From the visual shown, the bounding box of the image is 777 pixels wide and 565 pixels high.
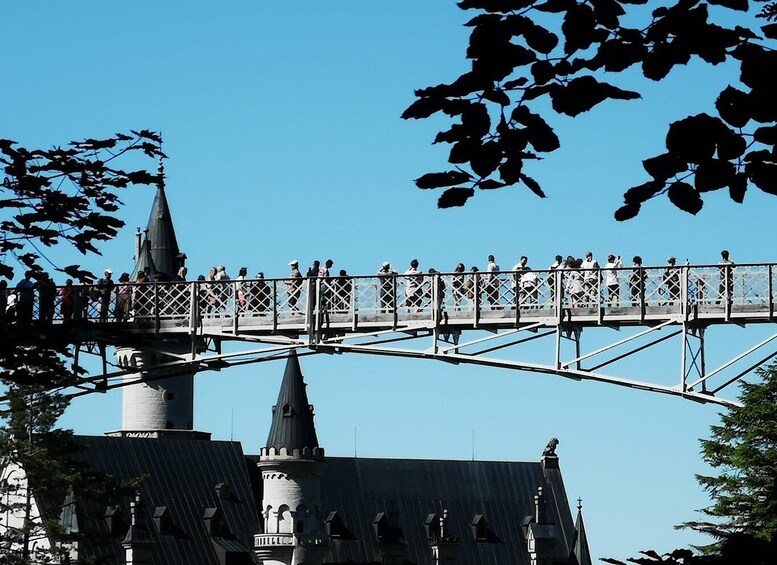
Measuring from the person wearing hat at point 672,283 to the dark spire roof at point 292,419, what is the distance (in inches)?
2230

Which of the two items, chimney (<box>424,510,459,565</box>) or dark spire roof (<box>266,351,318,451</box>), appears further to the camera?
chimney (<box>424,510,459,565</box>)

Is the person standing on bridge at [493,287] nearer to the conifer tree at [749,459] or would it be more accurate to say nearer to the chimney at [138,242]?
the conifer tree at [749,459]

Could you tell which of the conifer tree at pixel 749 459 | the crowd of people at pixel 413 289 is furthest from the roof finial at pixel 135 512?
the crowd of people at pixel 413 289

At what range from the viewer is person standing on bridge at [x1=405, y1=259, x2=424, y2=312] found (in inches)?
1355

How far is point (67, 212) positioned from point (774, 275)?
17.3 metres

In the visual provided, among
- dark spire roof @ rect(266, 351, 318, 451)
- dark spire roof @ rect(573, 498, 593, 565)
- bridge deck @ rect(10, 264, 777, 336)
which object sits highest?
bridge deck @ rect(10, 264, 777, 336)

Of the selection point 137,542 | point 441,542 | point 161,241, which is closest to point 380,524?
point 441,542

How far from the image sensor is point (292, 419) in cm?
9069

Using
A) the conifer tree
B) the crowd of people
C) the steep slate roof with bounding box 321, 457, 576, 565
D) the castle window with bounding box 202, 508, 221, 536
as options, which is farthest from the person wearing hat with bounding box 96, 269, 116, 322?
the steep slate roof with bounding box 321, 457, 576, 565

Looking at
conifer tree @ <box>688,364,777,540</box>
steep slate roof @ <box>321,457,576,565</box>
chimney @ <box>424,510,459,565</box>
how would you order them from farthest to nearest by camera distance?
chimney @ <box>424,510,459,565</box> → steep slate roof @ <box>321,457,576,565</box> → conifer tree @ <box>688,364,777,540</box>

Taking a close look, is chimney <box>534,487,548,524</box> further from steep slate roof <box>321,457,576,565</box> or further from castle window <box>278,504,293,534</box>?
castle window <box>278,504,293,534</box>

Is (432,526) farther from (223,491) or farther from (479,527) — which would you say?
(223,491)

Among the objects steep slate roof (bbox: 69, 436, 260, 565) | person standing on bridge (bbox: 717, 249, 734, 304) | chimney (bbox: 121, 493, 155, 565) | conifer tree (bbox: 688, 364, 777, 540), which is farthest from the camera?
steep slate roof (bbox: 69, 436, 260, 565)

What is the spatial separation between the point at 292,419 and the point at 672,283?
57.9 m
